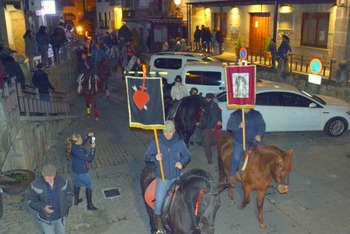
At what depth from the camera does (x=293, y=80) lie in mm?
18453

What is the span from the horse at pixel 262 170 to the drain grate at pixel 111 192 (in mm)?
2963

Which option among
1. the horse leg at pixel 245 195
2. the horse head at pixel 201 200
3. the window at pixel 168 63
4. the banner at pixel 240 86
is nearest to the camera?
the horse head at pixel 201 200

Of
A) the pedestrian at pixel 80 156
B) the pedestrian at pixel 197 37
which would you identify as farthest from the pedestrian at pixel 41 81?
the pedestrian at pixel 197 37

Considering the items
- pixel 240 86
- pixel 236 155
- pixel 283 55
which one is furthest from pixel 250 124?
pixel 283 55

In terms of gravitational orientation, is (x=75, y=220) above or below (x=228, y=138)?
below

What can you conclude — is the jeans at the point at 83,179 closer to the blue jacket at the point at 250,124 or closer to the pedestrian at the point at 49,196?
the pedestrian at the point at 49,196

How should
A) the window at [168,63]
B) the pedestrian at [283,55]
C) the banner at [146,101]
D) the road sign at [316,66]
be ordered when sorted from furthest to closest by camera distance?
the window at [168,63], the pedestrian at [283,55], the road sign at [316,66], the banner at [146,101]

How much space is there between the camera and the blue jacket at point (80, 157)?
8148mm

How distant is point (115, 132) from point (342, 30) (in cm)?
1202

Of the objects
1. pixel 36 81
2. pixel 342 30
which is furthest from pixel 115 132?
pixel 342 30

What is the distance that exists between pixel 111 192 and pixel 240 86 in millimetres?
4293

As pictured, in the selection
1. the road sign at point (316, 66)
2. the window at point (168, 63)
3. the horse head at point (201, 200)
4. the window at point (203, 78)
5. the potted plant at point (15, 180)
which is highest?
the road sign at point (316, 66)

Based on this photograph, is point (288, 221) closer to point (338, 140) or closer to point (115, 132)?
point (338, 140)

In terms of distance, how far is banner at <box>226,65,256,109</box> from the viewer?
27.2 feet
